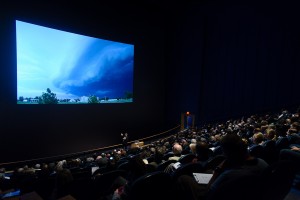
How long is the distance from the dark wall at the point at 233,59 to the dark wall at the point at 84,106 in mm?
1639

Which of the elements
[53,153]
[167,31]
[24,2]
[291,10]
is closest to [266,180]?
[53,153]

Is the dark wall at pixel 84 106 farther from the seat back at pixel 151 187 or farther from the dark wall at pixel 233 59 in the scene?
the seat back at pixel 151 187

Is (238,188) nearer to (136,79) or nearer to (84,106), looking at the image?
(84,106)

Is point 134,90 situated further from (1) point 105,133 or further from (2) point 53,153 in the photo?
(2) point 53,153

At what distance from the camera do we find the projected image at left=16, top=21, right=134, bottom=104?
879 centimetres

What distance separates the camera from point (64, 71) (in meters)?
10.1

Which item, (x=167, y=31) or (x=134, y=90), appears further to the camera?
(x=167, y=31)

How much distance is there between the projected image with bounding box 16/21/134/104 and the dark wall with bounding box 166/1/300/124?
4.03 meters

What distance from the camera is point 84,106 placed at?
1096cm

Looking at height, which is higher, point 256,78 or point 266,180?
point 256,78

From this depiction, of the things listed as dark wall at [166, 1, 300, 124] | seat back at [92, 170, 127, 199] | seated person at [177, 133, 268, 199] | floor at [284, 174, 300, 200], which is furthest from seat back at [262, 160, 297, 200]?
dark wall at [166, 1, 300, 124]

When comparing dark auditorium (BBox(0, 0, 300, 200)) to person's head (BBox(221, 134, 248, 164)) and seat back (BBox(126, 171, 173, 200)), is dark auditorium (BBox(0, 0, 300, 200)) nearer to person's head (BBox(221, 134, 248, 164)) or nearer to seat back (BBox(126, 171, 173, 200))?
person's head (BBox(221, 134, 248, 164))

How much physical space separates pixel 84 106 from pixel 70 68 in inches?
82.4

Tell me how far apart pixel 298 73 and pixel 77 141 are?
1165cm
